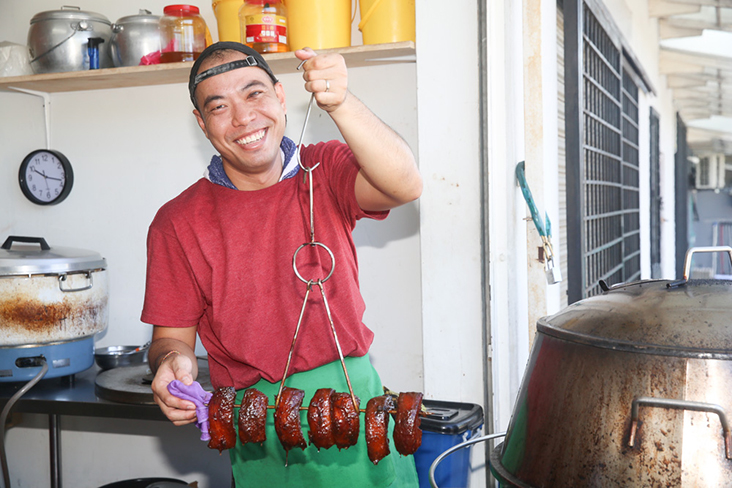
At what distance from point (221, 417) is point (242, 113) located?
95 cm

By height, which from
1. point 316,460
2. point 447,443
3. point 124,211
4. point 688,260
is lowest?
point 447,443

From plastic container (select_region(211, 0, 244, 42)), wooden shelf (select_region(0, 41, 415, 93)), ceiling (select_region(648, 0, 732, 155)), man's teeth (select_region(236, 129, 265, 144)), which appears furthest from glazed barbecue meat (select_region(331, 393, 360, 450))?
ceiling (select_region(648, 0, 732, 155))

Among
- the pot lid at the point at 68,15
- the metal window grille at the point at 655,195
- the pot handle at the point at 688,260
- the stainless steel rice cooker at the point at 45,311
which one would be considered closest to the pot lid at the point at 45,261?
the stainless steel rice cooker at the point at 45,311

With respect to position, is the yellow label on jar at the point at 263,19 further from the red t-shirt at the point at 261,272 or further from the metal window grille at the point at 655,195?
the metal window grille at the point at 655,195

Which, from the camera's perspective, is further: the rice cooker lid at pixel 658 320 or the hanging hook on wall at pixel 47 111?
the hanging hook on wall at pixel 47 111

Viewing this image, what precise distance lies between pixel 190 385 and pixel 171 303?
18.8 inches

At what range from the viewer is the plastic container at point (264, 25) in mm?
2898

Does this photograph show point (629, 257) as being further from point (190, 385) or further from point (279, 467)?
point (190, 385)

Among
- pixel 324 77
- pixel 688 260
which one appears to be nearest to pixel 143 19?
pixel 324 77

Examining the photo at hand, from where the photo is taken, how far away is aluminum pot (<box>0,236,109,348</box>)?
2979mm

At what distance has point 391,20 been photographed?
9.35ft

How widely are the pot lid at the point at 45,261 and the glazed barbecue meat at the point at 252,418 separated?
1721 millimetres

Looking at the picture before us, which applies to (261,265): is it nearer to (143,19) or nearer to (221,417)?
(221,417)

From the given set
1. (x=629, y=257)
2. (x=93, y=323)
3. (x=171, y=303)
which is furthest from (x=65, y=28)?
(x=629, y=257)
